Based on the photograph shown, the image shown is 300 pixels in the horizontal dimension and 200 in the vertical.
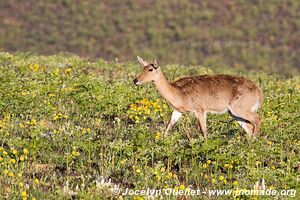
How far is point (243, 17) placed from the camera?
45375 millimetres

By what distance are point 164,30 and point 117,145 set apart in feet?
109

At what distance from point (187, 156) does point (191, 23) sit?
113 ft

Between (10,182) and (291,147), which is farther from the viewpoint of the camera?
(291,147)

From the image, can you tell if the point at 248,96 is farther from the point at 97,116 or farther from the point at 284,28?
the point at 284,28

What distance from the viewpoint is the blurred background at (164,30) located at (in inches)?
1581

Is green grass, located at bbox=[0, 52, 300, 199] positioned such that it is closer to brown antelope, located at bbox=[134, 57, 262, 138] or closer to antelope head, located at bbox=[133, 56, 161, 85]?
brown antelope, located at bbox=[134, 57, 262, 138]

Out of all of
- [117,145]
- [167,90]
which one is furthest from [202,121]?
[117,145]

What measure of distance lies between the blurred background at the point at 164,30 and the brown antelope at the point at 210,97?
→ 25.5 m

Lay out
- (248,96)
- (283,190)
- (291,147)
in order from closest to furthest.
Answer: (283,190) < (291,147) < (248,96)

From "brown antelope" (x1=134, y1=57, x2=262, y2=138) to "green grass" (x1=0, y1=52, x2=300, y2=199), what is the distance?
0.32m

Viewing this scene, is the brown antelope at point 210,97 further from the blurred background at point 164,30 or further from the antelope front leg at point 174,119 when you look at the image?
the blurred background at point 164,30

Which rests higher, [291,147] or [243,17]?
[243,17]

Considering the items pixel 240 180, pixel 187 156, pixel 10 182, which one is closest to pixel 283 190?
pixel 240 180

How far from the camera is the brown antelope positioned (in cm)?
1248
